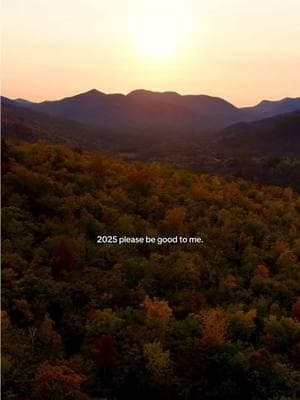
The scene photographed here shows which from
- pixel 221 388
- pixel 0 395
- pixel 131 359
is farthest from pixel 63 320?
pixel 221 388

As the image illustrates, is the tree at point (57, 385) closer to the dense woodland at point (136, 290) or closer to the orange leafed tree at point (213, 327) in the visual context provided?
the dense woodland at point (136, 290)

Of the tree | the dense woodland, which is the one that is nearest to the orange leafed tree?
the dense woodland

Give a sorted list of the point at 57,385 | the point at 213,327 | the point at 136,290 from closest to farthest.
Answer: the point at 57,385 < the point at 213,327 < the point at 136,290

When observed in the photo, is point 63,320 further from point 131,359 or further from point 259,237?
point 259,237

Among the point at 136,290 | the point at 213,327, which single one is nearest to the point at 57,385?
the point at 213,327

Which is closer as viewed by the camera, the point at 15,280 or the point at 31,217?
the point at 15,280

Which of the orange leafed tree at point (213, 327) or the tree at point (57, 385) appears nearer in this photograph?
the tree at point (57, 385)

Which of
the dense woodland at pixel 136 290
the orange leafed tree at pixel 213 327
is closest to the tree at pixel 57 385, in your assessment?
the dense woodland at pixel 136 290

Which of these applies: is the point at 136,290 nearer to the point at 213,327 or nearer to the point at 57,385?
the point at 213,327
